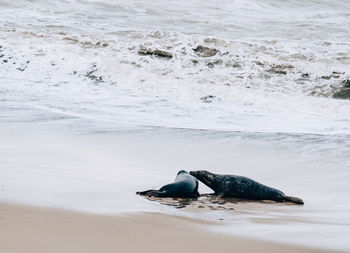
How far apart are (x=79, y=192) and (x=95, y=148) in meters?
1.71

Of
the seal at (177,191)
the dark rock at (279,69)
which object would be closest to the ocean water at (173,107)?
the dark rock at (279,69)

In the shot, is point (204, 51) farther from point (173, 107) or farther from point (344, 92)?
point (173, 107)

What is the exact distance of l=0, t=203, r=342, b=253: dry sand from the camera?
2.78m

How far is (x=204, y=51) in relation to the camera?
12.2 metres

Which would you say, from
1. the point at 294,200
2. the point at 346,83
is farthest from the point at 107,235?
the point at 346,83

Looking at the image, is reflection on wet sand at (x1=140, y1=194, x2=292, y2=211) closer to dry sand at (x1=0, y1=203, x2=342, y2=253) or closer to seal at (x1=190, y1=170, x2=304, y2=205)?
seal at (x1=190, y1=170, x2=304, y2=205)

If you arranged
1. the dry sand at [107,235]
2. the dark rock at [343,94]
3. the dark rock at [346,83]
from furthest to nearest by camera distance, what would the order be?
the dark rock at [346,83]
the dark rock at [343,94]
the dry sand at [107,235]

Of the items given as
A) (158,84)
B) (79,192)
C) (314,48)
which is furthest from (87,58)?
(79,192)

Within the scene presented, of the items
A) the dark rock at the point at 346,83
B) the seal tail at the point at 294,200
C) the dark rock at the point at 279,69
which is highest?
the dark rock at the point at 279,69

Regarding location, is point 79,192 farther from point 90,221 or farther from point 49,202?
point 90,221

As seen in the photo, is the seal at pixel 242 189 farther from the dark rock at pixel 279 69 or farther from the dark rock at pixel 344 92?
the dark rock at pixel 279 69

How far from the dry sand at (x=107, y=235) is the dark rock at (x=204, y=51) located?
28.9ft

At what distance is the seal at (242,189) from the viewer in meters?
4.14

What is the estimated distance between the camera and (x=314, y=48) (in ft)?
43.1
